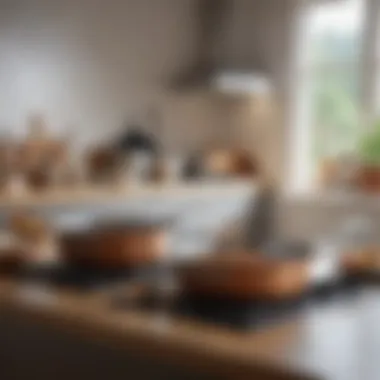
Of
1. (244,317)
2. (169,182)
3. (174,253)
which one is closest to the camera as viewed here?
(244,317)

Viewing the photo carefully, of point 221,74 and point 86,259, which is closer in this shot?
point 86,259

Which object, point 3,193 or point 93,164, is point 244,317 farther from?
point 93,164

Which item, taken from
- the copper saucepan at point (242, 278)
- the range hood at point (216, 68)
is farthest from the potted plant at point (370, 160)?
the copper saucepan at point (242, 278)

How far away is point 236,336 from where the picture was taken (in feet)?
4.14

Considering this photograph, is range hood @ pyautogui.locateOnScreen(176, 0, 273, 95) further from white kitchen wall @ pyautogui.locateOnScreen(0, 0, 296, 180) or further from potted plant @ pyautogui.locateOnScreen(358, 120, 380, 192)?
potted plant @ pyautogui.locateOnScreen(358, 120, 380, 192)

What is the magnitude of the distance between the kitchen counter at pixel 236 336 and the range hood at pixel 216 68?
11.8 feet

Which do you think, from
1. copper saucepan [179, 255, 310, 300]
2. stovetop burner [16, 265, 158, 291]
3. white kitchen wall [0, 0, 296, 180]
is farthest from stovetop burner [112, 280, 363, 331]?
white kitchen wall [0, 0, 296, 180]

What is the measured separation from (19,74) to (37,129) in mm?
294

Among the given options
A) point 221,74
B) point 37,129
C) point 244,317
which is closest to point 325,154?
point 221,74

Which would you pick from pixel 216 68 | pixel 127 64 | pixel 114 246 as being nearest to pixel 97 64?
pixel 127 64

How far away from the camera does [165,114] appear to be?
5219mm

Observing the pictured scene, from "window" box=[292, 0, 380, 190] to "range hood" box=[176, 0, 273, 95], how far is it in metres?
0.26

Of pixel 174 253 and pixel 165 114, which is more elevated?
pixel 165 114

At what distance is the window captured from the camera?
16.0 feet
